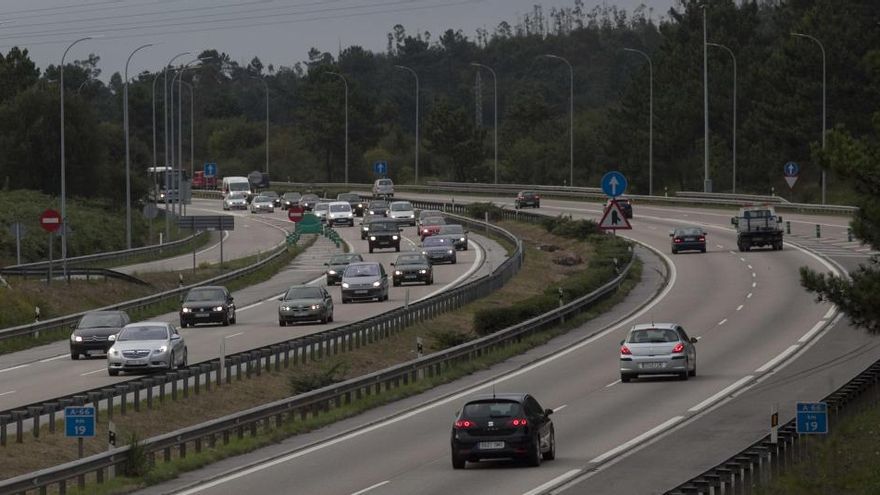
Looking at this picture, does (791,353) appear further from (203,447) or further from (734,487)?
(734,487)

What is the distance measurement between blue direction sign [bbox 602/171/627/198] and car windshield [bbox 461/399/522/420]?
68.9ft

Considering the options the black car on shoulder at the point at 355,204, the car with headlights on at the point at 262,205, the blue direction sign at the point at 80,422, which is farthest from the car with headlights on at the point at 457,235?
the blue direction sign at the point at 80,422

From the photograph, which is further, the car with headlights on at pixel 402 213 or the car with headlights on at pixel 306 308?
the car with headlights on at pixel 402 213

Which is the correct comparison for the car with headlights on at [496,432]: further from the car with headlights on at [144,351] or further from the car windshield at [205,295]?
the car windshield at [205,295]

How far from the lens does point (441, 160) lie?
18938 cm

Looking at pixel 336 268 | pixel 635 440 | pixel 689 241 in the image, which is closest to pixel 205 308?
pixel 336 268

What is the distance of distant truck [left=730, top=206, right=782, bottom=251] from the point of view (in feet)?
257

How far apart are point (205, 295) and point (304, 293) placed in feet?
11.2

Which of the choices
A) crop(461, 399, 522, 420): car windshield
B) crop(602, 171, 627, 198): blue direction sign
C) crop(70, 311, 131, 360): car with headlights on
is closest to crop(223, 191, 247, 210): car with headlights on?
crop(70, 311, 131, 360): car with headlights on

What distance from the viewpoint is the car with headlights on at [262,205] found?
135125 mm

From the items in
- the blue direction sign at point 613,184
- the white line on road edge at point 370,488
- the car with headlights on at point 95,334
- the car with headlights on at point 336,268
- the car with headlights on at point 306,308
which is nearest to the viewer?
the white line on road edge at point 370,488

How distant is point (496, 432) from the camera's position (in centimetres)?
2702

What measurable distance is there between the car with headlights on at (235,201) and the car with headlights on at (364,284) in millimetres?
74600

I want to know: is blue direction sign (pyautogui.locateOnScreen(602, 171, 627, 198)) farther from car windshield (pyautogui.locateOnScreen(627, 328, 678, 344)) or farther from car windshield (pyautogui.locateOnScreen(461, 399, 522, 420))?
car windshield (pyautogui.locateOnScreen(461, 399, 522, 420))
